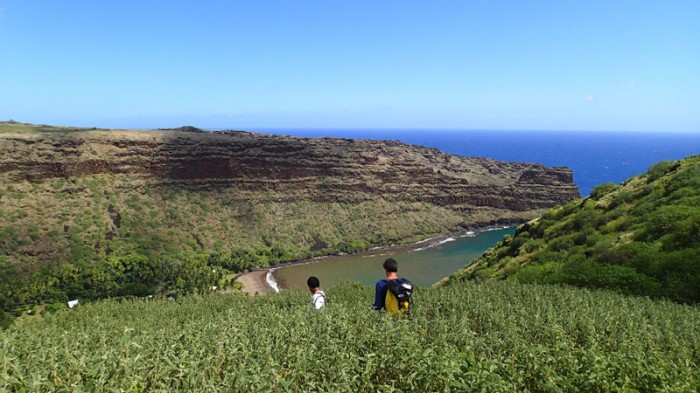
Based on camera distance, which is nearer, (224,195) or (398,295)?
(398,295)

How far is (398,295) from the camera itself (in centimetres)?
856

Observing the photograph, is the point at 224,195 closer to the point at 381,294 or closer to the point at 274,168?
the point at 274,168

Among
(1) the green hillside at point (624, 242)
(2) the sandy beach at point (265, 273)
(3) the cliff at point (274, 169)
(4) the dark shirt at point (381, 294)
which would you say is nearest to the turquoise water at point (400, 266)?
(2) the sandy beach at point (265, 273)

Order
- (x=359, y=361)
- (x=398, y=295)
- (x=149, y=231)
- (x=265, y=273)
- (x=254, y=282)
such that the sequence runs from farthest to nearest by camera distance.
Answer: (x=265, y=273), (x=149, y=231), (x=254, y=282), (x=398, y=295), (x=359, y=361)

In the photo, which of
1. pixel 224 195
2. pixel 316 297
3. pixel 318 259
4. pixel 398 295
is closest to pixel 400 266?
pixel 318 259

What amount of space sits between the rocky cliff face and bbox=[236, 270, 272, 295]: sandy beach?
20.2 metres

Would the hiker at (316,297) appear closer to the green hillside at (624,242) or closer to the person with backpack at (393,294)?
the person with backpack at (393,294)

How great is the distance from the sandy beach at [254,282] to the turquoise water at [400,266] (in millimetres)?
2092

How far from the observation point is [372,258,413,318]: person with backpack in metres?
8.59

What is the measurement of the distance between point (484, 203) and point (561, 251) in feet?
275

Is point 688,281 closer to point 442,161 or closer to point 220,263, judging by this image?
point 220,263

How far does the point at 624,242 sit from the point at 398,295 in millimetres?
18656

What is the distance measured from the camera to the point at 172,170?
78375 millimetres

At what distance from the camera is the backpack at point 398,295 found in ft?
28.1
